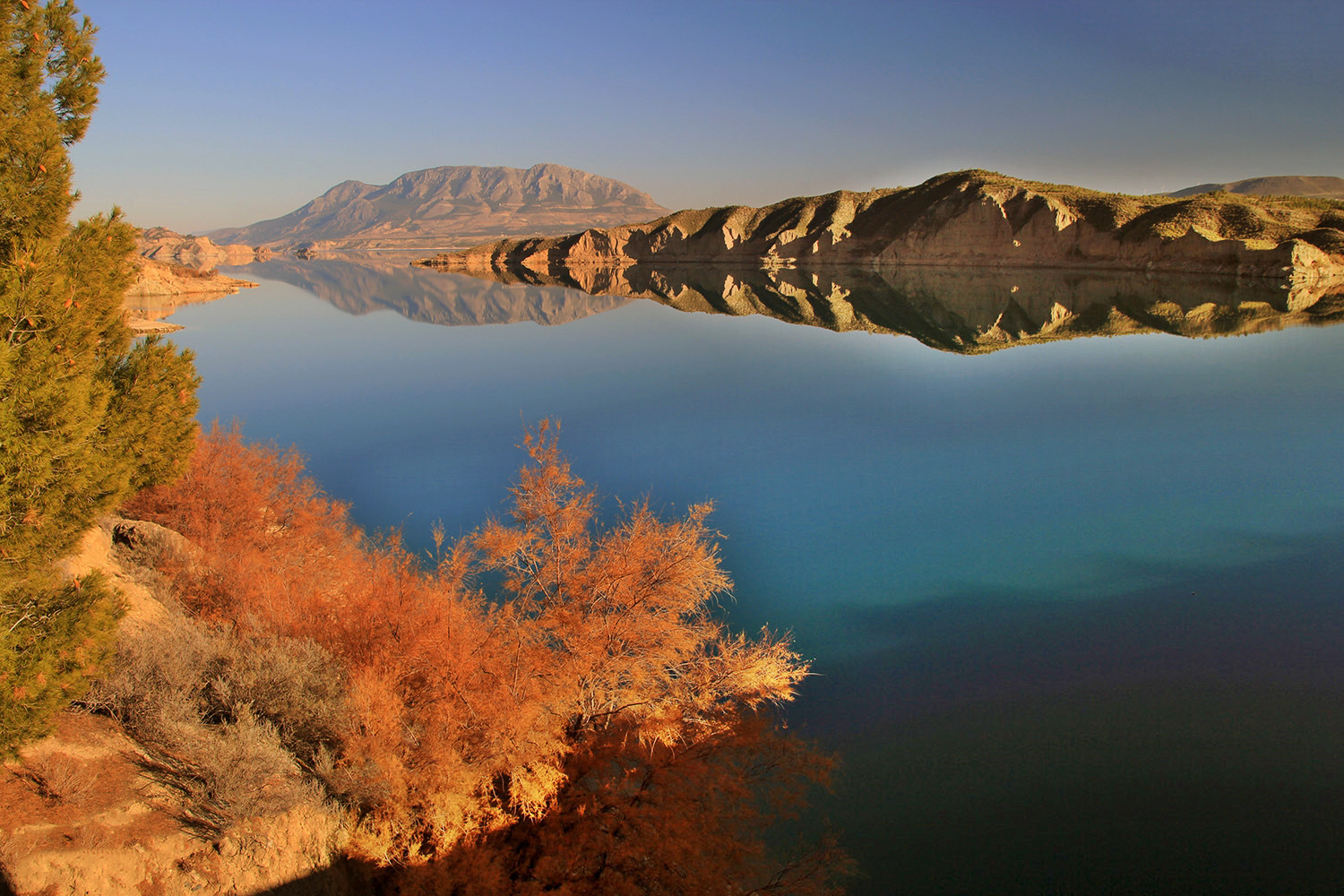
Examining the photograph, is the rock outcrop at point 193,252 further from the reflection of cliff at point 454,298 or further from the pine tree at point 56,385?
the pine tree at point 56,385

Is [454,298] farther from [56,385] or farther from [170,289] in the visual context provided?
[56,385]

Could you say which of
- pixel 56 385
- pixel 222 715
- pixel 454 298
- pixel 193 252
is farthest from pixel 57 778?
pixel 193 252

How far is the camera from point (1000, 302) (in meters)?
43.7

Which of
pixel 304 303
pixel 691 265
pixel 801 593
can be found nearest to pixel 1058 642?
pixel 801 593

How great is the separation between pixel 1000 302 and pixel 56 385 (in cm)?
4585

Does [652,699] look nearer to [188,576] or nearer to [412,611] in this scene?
[412,611]

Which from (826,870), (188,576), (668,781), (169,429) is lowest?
(826,870)

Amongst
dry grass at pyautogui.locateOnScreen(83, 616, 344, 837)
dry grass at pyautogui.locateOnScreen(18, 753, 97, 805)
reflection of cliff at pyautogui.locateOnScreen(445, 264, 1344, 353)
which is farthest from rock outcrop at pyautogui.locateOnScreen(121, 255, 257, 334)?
dry grass at pyautogui.locateOnScreen(18, 753, 97, 805)

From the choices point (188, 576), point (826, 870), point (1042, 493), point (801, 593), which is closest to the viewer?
point (826, 870)

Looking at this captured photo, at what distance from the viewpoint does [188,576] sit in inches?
356

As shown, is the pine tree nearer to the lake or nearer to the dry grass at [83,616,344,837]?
the dry grass at [83,616,344,837]

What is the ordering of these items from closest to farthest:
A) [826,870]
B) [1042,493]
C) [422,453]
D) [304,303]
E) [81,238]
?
1. [826,870]
2. [81,238]
3. [1042,493]
4. [422,453]
5. [304,303]

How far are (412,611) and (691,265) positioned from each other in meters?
89.0

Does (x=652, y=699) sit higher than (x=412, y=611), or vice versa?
(x=412, y=611)
